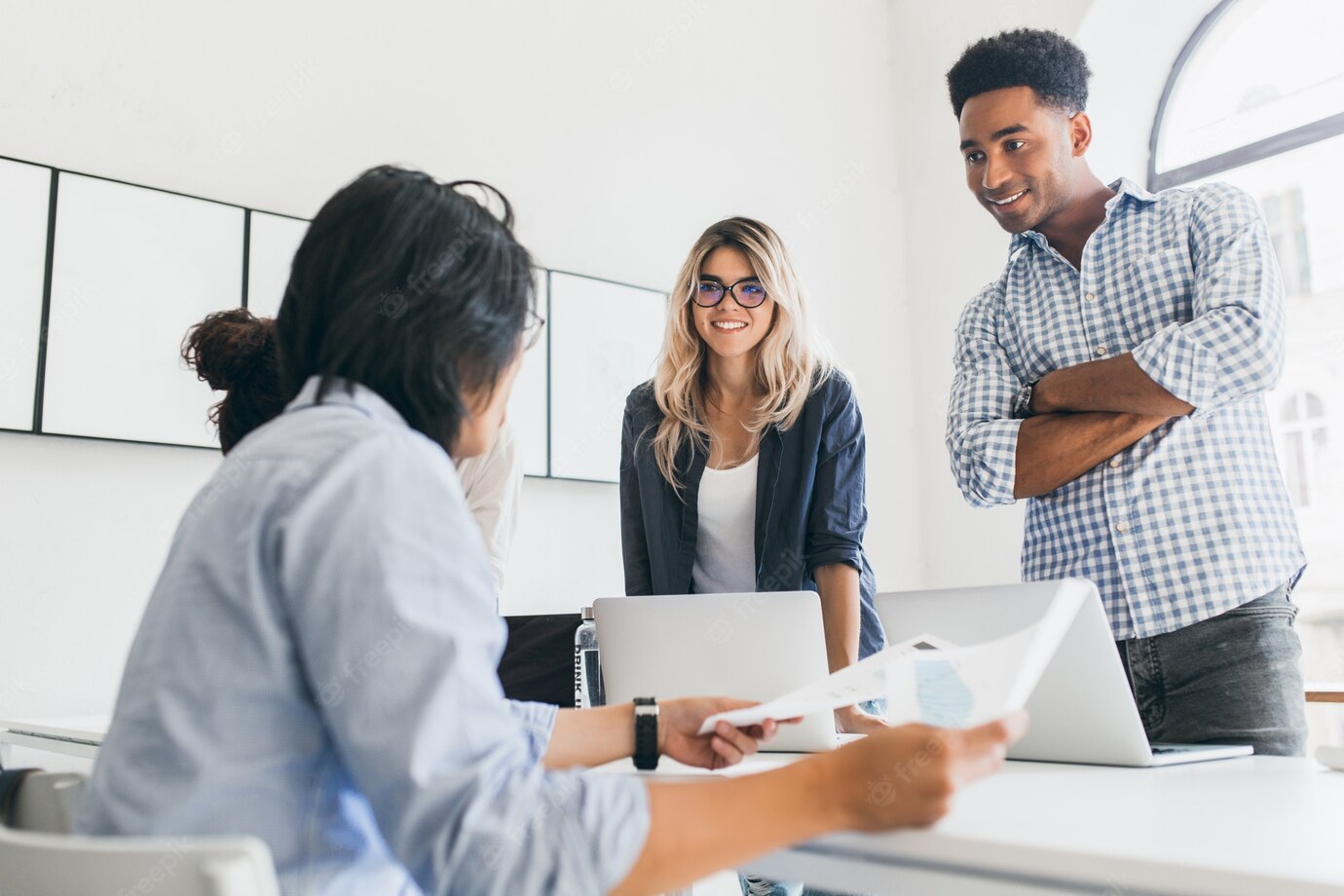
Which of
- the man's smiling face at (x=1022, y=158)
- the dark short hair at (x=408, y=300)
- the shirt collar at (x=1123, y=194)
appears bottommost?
the dark short hair at (x=408, y=300)

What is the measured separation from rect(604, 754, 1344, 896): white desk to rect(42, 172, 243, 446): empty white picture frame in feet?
6.77

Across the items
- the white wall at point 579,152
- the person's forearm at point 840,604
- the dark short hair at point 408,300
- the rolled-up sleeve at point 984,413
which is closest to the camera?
the dark short hair at point 408,300

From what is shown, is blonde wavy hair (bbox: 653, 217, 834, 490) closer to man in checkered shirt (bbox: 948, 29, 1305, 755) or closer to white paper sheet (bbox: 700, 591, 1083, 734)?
man in checkered shirt (bbox: 948, 29, 1305, 755)

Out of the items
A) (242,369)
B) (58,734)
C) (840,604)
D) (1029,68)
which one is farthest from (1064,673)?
(58,734)

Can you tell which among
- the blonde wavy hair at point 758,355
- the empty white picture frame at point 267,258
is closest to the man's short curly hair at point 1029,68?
the blonde wavy hair at point 758,355

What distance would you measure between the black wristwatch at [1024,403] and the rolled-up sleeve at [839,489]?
1.32 ft

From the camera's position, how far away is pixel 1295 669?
146 cm

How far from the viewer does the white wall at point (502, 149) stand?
2477 millimetres

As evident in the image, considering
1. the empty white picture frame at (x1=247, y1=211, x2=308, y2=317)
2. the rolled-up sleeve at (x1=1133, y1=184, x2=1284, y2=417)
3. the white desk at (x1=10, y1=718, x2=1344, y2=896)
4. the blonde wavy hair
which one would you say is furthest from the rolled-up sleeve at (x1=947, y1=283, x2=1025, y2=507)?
the empty white picture frame at (x1=247, y1=211, x2=308, y2=317)

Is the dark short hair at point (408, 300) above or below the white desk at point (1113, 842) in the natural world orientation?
above

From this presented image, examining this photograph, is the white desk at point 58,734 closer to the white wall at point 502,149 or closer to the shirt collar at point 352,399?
the white wall at point 502,149

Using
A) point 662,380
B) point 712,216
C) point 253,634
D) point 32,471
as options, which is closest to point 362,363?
point 253,634

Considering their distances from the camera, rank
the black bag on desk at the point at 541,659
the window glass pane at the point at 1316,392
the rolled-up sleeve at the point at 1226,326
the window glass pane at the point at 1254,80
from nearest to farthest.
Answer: the rolled-up sleeve at the point at 1226,326 < the black bag on desk at the point at 541,659 < the window glass pane at the point at 1316,392 < the window glass pane at the point at 1254,80

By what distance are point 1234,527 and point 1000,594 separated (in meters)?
0.56
